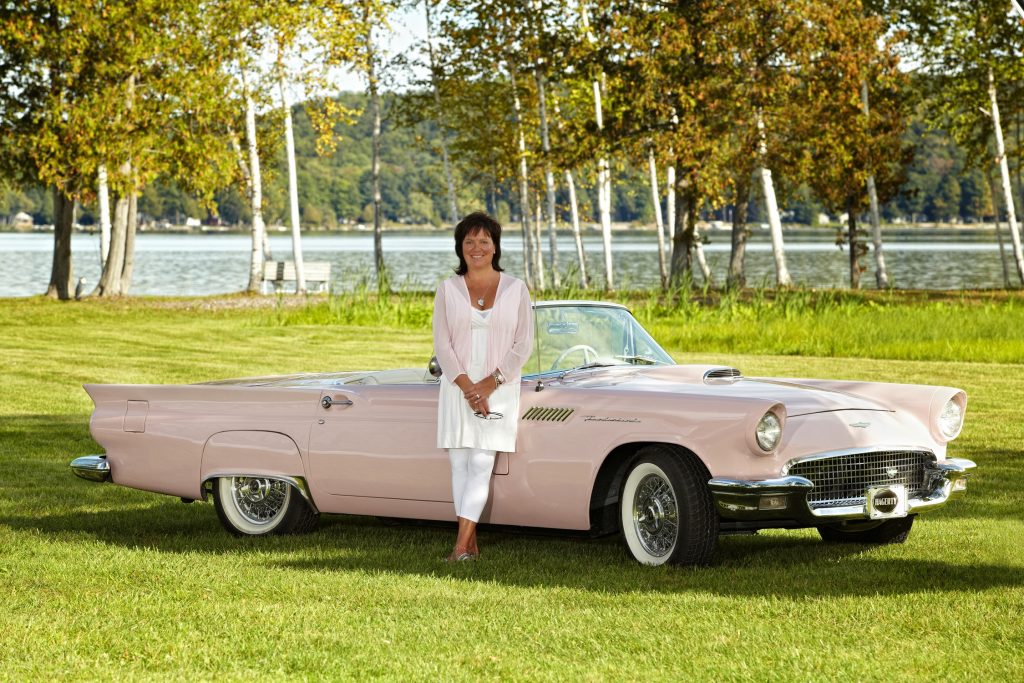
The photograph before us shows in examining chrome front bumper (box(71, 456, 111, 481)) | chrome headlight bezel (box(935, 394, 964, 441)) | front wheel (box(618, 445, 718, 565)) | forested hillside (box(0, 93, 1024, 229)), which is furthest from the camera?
forested hillside (box(0, 93, 1024, 229))

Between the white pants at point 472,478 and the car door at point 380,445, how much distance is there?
258 mm

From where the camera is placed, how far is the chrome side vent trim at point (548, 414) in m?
7.16

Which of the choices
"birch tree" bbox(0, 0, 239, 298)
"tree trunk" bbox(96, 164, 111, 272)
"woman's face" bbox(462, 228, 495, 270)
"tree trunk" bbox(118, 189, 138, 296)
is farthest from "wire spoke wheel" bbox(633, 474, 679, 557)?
"tree trunk" bbox(118, 189, 138, 296)

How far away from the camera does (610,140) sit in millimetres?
33844

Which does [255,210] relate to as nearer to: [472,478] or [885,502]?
[472,478]

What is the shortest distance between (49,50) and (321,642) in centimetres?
2661

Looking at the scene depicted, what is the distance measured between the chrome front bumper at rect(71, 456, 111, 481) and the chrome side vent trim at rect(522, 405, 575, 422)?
2763 millimetres

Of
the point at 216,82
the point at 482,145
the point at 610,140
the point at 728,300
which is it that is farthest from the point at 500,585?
the point at 482,145

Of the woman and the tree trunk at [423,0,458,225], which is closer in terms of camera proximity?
the woman

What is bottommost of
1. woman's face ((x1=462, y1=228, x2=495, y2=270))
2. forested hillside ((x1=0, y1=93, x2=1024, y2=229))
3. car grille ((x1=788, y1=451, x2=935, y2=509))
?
car grille ((x1=788, y1=451, x2=935, y2=509))

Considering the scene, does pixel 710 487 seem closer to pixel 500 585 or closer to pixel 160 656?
pixel 500 585

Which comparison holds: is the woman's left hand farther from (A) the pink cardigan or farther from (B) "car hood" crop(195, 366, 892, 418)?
(B) "car hood" crop(195, 366, 892, 418)

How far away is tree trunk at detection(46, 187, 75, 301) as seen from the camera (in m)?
33.5

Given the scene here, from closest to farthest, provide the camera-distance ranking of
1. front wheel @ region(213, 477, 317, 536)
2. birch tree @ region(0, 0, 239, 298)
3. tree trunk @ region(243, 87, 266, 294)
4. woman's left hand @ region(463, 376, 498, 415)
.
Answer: woman's left hand @ region(463, 376, 498, 415), front wheel @ region(213, 477, 317, 536), birch tree @ region(0, 0, 239, 298), tree trunk @ region(243, 87, 266, 294)
